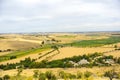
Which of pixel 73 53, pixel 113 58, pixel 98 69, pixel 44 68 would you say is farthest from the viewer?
pixel 73 53

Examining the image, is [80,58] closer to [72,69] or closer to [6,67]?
[72,69]

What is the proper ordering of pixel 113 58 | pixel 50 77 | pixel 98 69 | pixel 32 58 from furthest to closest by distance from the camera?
pixel 32 58 < pixel 113 58 < pixel 98 69 < pixel 50 77

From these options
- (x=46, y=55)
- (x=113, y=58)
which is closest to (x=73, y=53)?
(x=46, y=55)

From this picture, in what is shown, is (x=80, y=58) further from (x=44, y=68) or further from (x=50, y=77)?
(x=50, y=77)

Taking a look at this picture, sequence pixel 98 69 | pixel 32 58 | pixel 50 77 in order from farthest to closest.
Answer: pixel 32 58
pixel 98 69
pixel 50 77

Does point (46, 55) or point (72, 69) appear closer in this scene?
point (72, 69)

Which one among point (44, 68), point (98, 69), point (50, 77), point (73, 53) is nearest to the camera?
point (50, 77)

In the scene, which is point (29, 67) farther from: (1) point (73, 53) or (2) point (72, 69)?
(1) point (73, 53)

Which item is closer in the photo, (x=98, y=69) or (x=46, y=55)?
(x=98, y=69)

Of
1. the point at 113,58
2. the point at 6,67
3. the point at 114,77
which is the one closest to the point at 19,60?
the point at 6,67
